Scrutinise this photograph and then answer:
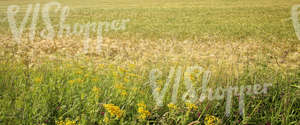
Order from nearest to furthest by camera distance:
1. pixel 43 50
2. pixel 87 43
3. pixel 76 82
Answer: pixel 76 82, pixel 43 50, pixel 87 43

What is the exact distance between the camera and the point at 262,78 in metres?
3.26

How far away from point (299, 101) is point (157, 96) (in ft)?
5.26

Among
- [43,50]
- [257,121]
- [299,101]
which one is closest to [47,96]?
[257,121]

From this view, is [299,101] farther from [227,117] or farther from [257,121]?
[227,117]

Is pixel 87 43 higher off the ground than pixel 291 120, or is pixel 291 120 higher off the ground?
pixel 87 43

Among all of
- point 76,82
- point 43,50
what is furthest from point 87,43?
point 76,82

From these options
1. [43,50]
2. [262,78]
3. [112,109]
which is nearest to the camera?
[112,109]

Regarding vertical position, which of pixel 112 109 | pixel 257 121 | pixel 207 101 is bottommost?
pixel 257 121

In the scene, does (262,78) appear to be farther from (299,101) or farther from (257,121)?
(257,121)

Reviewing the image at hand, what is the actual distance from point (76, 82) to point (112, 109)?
3.51 ft

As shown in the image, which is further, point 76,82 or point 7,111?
point 76,82

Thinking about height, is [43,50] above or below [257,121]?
above

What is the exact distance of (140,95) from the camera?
2715 millimetres

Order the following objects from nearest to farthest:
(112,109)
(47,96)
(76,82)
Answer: (112,109), (47,96), (76,82)
